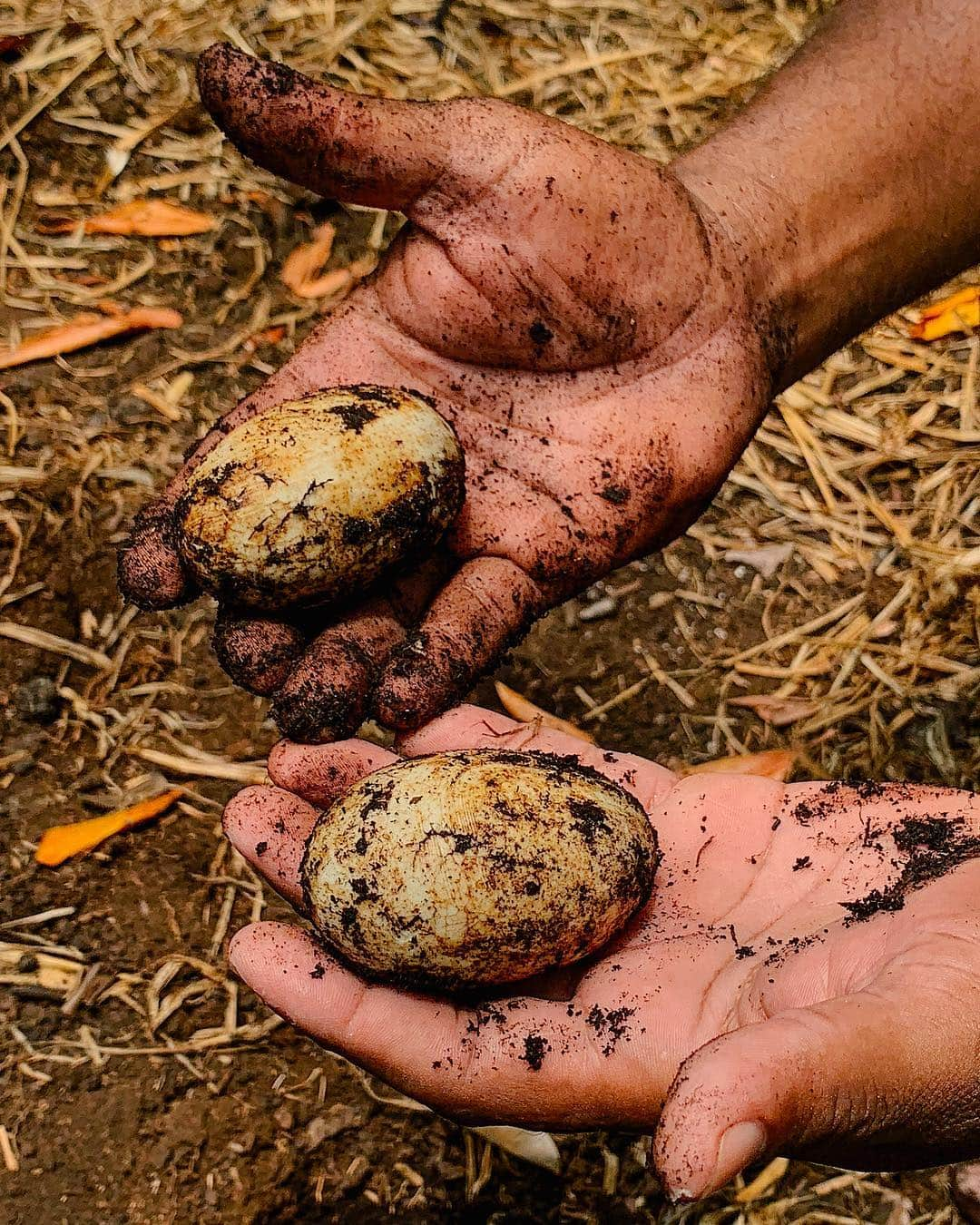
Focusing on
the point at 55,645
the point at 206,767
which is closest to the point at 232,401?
the point at 55,645

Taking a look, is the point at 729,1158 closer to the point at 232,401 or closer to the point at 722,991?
the point at 722,991

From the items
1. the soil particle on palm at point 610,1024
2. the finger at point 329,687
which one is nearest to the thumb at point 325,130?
the finger at point 329,687

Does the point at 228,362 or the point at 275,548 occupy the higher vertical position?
the point at 275,548

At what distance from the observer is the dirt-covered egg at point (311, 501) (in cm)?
204

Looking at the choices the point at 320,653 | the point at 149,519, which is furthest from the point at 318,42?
the point at 320,653

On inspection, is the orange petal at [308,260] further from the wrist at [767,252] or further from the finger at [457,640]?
the finger at [457,640]

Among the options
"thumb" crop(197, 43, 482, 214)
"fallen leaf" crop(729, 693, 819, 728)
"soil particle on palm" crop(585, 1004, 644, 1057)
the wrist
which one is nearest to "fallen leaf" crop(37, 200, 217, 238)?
"thumb" crop(197, 43, 482, 214)

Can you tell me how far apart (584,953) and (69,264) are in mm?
3005

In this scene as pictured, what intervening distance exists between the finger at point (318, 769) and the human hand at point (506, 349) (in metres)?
0.08

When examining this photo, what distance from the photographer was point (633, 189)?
7.85 ft

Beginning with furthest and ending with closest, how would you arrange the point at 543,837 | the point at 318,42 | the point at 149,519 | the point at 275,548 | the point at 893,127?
the point at 318,42
the point at 893,127
the point at 149,519
the point at 275,548
the point at 543,837

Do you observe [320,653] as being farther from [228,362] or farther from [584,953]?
[228,362]

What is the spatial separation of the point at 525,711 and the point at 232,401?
4.60 ft

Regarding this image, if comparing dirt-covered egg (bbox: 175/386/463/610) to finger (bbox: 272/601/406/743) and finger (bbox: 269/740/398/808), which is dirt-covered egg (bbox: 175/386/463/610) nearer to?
finger (bbox: 272/601/406/743)
